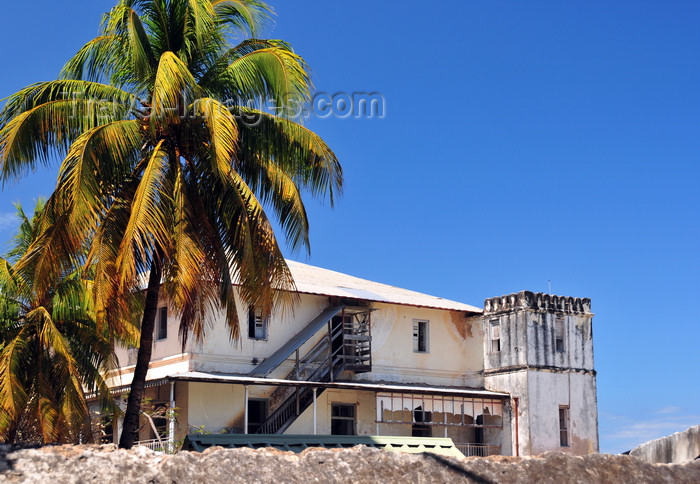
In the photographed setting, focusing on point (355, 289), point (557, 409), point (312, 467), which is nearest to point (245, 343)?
point (355, 289)

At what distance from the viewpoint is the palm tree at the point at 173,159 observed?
13.2 meters

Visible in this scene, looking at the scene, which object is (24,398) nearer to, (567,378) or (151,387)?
(151,387)

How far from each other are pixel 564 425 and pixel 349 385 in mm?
8626

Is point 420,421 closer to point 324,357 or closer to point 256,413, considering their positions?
point 324,357

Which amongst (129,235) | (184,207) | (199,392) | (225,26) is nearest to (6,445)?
(129,235)

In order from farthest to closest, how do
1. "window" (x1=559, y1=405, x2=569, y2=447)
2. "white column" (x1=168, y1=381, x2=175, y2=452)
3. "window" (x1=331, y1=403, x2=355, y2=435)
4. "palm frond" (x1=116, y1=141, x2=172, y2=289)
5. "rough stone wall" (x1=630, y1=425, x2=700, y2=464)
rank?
"window" (x1=559, y1=405, x2=569, y2=447) < "window" (x1=331, y1=403, x2=355, y2=435) < "white column" (x1=168, y1=381, x2=175, y2=452) < "palm frond" (x1=116, y1=141, x2=172, y2=289) < "rough stone wall" (x1=630, y1=425, x2=700, y2=464)

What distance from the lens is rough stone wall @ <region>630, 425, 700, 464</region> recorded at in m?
8.52

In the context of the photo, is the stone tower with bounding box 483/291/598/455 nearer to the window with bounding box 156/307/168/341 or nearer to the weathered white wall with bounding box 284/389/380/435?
the weathered white wall with bounding box 284/389/380/435

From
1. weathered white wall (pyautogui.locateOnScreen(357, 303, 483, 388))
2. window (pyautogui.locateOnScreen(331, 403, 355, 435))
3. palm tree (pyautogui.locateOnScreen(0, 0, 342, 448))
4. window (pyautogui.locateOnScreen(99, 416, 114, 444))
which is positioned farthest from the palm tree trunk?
weathered white wall (pyautogui.locateOnScreen(357, 303, 483, 388))

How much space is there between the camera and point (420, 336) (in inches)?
1241

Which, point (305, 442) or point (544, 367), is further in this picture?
point (544, 367)

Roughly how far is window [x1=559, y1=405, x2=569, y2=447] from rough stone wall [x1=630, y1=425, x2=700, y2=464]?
862 inches

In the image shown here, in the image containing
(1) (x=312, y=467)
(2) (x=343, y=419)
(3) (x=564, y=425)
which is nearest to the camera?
(1) (x=312, y=467)

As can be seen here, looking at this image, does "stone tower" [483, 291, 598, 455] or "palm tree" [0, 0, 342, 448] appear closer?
"palm tree" [0, 0, 342, 448]
